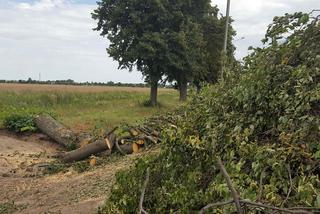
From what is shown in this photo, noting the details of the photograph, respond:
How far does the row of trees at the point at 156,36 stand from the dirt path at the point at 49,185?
47.0 ft

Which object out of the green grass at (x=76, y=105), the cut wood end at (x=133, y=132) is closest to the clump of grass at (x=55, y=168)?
the cut wood end at (x=133, y=132)

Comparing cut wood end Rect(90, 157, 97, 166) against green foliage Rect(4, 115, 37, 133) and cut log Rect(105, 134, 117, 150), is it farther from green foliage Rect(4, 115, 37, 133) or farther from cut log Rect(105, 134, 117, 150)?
green foliage Rect(4, 115, 37, 133)

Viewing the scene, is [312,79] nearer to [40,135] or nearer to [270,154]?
[270,154]

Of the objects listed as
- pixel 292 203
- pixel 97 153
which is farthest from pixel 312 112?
pixel 97 153

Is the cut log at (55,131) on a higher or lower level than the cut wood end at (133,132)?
lower

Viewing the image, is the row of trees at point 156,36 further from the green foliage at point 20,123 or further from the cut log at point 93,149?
the cut log at point 93,149

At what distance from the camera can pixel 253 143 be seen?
3553 millimetres

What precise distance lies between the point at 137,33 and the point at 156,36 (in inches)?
65.3

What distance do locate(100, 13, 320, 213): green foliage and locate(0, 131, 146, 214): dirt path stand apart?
2.66 m

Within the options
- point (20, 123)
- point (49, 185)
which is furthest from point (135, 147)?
point (20, 123)

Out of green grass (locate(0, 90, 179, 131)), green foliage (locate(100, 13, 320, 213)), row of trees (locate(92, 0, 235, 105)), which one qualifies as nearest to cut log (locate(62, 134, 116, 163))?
green foliage (locate(100, 13, 320, 213))

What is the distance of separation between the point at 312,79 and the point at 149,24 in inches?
985

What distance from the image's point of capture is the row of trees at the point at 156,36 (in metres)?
27.6

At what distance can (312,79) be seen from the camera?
3.65m
